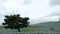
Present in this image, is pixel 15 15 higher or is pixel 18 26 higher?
pixel 15 15

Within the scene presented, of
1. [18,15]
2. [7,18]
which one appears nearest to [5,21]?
[7,18]

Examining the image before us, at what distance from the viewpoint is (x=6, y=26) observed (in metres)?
39.2

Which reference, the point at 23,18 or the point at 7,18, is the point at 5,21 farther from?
the point at 23,18

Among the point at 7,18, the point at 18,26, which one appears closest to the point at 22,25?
the point at 18,26

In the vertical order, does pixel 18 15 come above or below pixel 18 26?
above

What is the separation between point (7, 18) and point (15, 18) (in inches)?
72.2

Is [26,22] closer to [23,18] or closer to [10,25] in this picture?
[23,18]

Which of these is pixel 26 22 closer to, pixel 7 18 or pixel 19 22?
pixel 19 22

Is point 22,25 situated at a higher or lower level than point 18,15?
lower

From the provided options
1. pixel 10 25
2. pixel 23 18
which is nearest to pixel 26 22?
pixel 23 18

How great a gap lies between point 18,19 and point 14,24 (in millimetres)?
1635

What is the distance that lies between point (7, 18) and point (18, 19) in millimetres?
2508

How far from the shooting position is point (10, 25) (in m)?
38.2

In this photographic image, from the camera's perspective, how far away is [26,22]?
3897cm
